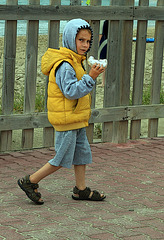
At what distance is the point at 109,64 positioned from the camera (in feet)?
21.1

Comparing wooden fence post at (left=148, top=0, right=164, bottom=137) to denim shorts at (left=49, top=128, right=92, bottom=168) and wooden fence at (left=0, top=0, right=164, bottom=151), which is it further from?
denim shorts at (left=49, top=128, right=92, bottom=168)

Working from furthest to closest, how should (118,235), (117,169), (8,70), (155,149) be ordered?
(155,149)
(8,70)
(117,169)
(118,235)

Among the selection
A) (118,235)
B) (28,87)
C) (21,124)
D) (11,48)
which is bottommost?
(118,235)

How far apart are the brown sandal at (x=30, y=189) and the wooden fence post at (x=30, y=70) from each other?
66.5 inches

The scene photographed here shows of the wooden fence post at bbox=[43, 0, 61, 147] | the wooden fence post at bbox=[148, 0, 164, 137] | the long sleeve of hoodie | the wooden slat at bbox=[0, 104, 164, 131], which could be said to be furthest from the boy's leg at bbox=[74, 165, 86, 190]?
the wooden fence post at bbox=[148, 0, 164, 137]

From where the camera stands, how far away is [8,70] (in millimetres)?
5848

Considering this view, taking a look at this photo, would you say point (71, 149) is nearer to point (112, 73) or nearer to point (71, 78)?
point (71, 78)

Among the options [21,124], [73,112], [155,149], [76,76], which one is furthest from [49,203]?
[155,149]

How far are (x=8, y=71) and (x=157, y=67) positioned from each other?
2.03 meters

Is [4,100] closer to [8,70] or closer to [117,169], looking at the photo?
[8,70]

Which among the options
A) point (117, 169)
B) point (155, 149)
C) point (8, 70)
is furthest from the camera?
point (155, 149)

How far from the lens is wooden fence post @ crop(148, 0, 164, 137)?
6742 mm

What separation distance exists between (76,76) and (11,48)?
166 centimetres

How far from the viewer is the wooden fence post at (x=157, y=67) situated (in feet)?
22.1
